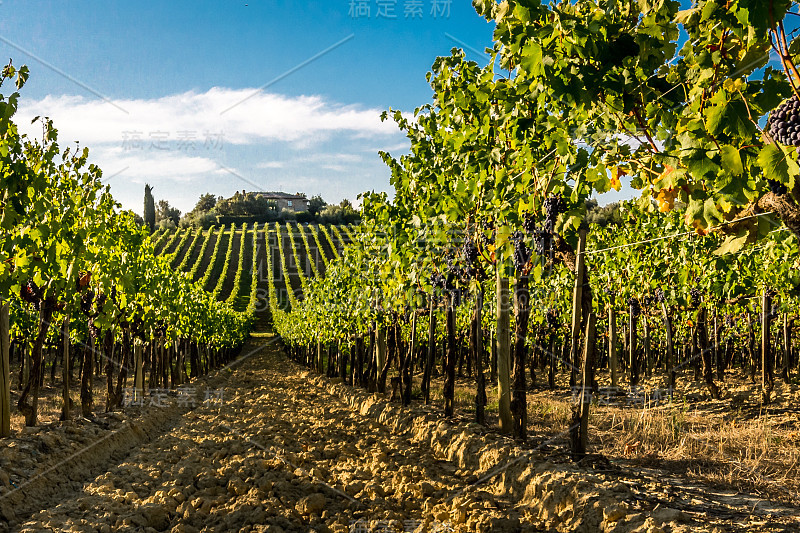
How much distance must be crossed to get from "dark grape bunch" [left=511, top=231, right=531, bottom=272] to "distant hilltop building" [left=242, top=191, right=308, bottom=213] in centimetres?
10697

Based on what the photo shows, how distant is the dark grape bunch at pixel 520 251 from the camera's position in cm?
530

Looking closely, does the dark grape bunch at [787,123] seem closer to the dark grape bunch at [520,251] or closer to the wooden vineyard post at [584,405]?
the dark grape bunch at [520,251]

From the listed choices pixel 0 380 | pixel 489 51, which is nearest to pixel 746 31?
pixel 489 51

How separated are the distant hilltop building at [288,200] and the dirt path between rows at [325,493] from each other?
105579 mm

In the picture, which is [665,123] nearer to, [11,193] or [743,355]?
[11,193]

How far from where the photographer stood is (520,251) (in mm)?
5457

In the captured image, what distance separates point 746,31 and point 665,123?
2.70ft

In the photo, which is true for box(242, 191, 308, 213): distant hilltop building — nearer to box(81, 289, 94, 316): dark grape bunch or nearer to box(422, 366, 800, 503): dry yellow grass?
box(81, 289, 94, 316): dark grape bunch

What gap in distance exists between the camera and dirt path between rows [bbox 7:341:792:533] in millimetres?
4121

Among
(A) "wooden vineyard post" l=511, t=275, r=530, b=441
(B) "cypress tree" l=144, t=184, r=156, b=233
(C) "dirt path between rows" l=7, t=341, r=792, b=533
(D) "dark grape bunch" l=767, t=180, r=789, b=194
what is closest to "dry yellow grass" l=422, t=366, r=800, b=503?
(A) "wooden vineyard post" l=511, t=275, r=530, b=441

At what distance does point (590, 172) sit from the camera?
12.0ft

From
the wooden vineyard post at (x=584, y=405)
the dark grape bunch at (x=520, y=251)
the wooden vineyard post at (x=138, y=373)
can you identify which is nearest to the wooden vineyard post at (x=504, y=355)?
the dark grape bunch at (x=520, y=251)

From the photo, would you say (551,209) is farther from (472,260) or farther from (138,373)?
(138,373)

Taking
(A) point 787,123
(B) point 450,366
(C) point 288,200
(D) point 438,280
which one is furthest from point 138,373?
(C) point 288,200
